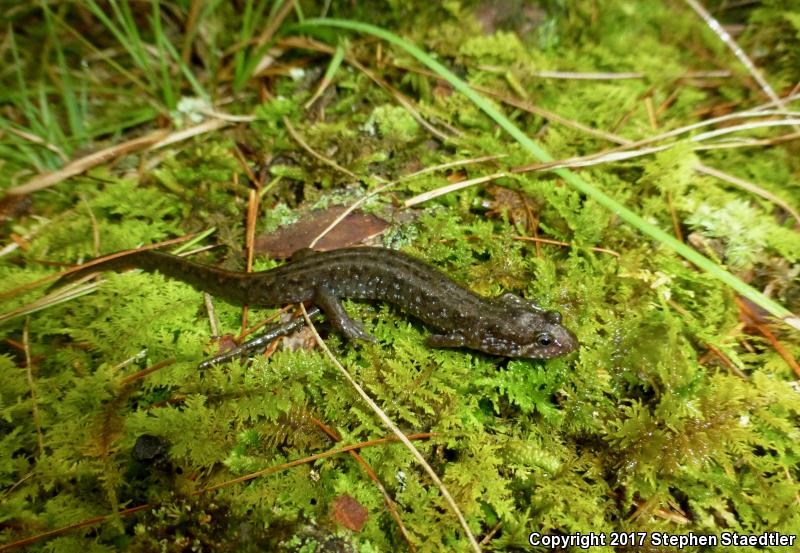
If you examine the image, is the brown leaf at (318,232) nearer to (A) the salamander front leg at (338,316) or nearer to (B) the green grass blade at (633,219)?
(A) the salamander front leg at (338,316)

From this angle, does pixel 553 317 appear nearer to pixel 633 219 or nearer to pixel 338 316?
pixel 633 219

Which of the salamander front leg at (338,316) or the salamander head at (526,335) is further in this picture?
the salamander front leg at (338,316)

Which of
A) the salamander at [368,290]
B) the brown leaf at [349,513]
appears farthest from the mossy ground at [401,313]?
the salamander at [368,290]

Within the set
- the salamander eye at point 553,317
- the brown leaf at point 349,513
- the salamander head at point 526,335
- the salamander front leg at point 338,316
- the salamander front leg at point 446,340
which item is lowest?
the brown leaf at point 349,513

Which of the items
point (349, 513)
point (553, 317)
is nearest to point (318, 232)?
point (553, 317)

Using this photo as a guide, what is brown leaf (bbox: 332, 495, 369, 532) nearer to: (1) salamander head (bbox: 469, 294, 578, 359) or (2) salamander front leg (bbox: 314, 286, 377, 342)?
(2) salamander front leg (bbox: 314, 286, 377, 342)

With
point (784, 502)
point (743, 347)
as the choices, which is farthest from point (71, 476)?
point (743, 347)
